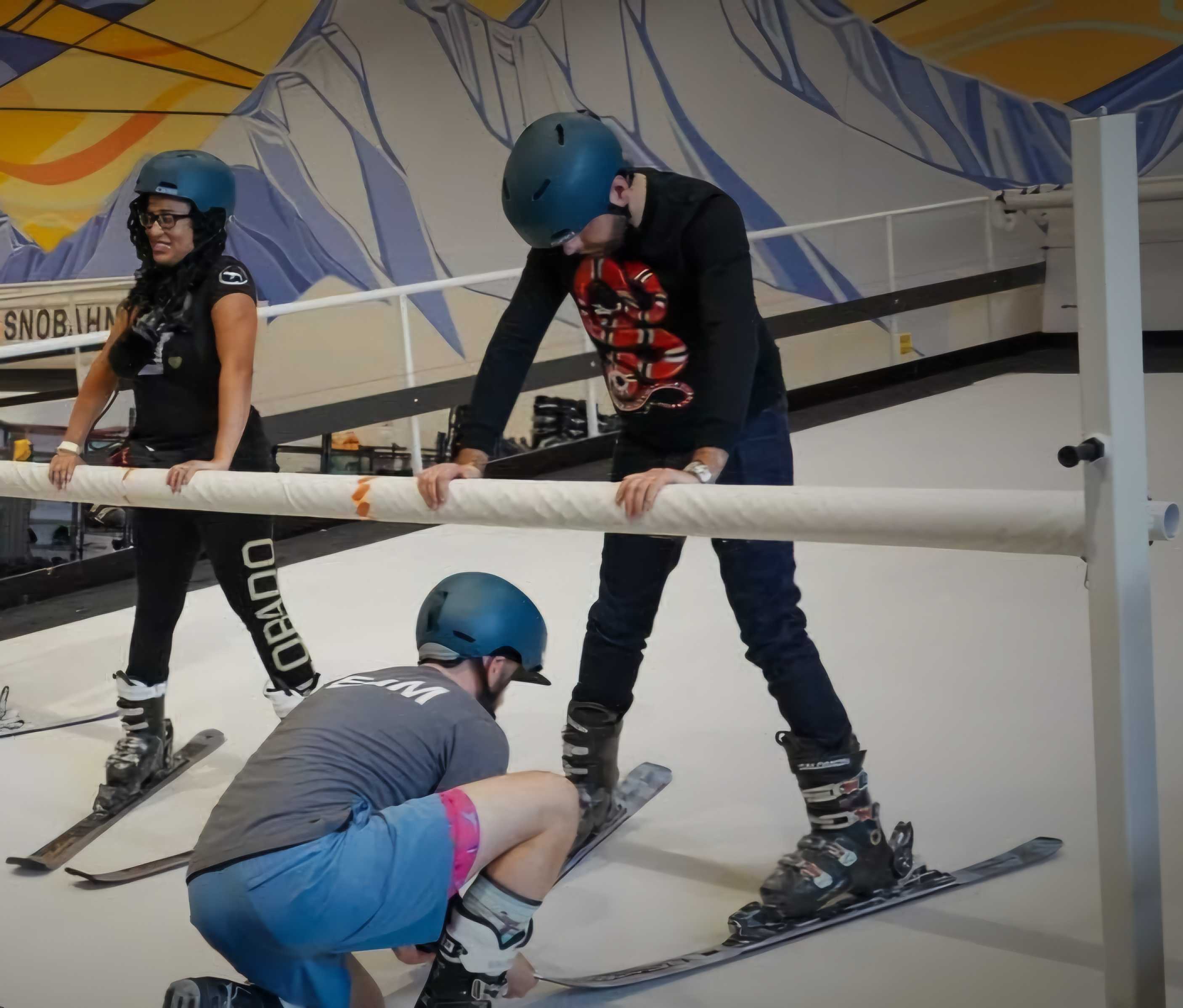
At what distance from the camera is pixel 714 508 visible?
185 centimetres

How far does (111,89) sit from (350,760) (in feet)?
26.2

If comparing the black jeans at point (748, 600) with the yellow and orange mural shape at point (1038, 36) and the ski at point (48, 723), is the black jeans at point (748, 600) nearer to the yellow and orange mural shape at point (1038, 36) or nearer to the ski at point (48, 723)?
the ski at point (48, 723)

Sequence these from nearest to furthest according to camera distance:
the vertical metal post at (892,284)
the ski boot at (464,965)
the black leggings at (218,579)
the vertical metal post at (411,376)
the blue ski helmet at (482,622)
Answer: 1. the ski boot at (464,965)
2. the blue ski helmet at (482,622)
3. the black leggings at (218,579)
4. the vertical metal post at (411,376)
5. the vertical metal post at (892,284)

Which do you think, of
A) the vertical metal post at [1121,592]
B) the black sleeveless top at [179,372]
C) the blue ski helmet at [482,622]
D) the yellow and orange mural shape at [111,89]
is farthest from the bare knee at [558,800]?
the yellow and orange mural shape at [111,89]

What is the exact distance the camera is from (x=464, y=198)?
920 centimetres

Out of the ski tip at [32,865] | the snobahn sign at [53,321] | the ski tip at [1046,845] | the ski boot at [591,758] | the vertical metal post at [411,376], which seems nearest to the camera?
the ski tip at [1046,845]

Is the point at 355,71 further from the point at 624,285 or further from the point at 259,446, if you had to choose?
the point at 624,285

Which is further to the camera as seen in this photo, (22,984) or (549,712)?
(549,712)

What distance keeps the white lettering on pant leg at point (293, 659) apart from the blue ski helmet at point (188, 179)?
3.13ft

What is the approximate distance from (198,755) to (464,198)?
22.1 feet

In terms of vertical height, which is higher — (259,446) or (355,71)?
(355,71)

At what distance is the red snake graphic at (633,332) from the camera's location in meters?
2.12

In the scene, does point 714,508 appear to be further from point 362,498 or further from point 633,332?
point 362,498

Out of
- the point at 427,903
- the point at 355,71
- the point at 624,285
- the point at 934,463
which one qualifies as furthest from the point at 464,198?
the point at 427,903
